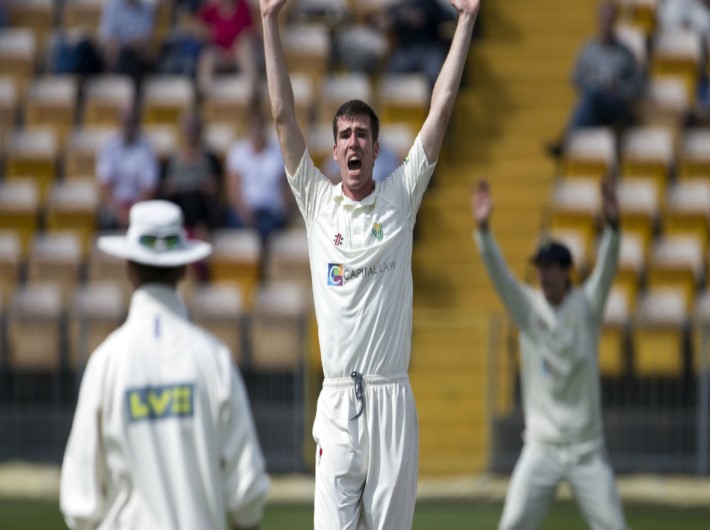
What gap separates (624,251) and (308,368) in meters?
3.58

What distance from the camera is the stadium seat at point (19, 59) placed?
20.8 metres

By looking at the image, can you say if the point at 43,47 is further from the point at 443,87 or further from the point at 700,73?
the point at 443,87

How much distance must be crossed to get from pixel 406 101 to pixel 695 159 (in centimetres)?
338

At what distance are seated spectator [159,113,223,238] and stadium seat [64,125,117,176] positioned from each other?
1.51 meters

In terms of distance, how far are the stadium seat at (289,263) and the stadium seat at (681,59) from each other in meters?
4.97

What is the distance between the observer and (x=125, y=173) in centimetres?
1803

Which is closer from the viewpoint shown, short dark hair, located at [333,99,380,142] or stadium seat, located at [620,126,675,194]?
short dark hair, located at [333,99,380,142]

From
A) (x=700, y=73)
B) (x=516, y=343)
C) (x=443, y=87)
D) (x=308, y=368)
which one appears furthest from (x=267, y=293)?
(x=443, y=87)

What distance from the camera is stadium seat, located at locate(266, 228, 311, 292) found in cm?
1708

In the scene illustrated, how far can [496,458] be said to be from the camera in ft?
52.1

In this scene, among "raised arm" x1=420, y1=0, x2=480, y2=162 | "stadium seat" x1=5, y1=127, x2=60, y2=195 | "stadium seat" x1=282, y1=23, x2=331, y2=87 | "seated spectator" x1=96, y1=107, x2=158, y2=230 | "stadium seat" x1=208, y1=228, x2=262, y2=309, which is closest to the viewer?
"raised arm" x1=420, y1=0, x2=480, y2=162

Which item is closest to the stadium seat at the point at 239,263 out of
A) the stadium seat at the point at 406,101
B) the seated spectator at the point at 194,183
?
the seated spectator at the point at 194,183

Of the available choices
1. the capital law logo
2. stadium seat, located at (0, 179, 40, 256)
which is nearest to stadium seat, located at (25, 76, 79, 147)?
stadium seat, located at (0, 179, 40, 256)

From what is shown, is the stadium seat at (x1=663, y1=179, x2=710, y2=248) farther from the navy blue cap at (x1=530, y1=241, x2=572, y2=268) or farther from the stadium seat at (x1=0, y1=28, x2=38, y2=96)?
the stadium seat at (x1=0, y1=28, x2=38, y2=96)
